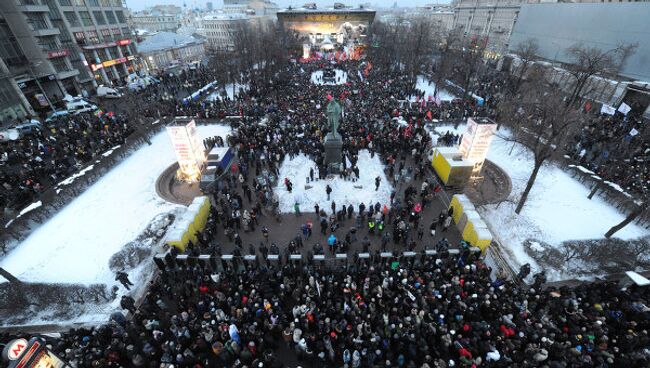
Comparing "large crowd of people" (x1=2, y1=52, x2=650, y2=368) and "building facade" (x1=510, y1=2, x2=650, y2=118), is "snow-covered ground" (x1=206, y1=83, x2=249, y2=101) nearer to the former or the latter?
"large crowd of people" (x1=2, y1=52, x2=650, y2=368)

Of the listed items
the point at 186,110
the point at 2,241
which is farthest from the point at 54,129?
the point at 2,241

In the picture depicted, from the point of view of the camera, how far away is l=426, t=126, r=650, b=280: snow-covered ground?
1466 centimetres

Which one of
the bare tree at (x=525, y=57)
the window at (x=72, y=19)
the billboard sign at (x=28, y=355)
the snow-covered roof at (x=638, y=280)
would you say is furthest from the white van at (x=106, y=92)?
the snow-covered roof at (x=638, y=280)

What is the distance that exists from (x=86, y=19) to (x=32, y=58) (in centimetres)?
1256

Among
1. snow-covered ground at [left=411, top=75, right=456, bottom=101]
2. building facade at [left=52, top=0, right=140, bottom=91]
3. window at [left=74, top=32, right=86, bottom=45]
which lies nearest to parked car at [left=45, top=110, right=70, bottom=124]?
building facade at [left=52, top=0, right=140, bottom=91]

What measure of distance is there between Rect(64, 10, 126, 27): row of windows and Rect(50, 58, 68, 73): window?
665cm

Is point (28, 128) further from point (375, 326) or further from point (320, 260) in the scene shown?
point (375, 326)

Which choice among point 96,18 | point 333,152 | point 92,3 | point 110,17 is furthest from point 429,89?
point 110,17

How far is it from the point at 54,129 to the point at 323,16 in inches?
3415

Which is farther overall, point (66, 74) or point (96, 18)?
point (96, 18)

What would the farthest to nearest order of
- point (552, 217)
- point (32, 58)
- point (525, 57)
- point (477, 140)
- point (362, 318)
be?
point (32, 58), point (525, 57), point (477, 140), point (552, 217), point (362, 318)

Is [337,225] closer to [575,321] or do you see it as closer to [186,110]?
[575,321]

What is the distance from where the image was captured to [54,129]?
997 inches

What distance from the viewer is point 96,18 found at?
4272 cm
